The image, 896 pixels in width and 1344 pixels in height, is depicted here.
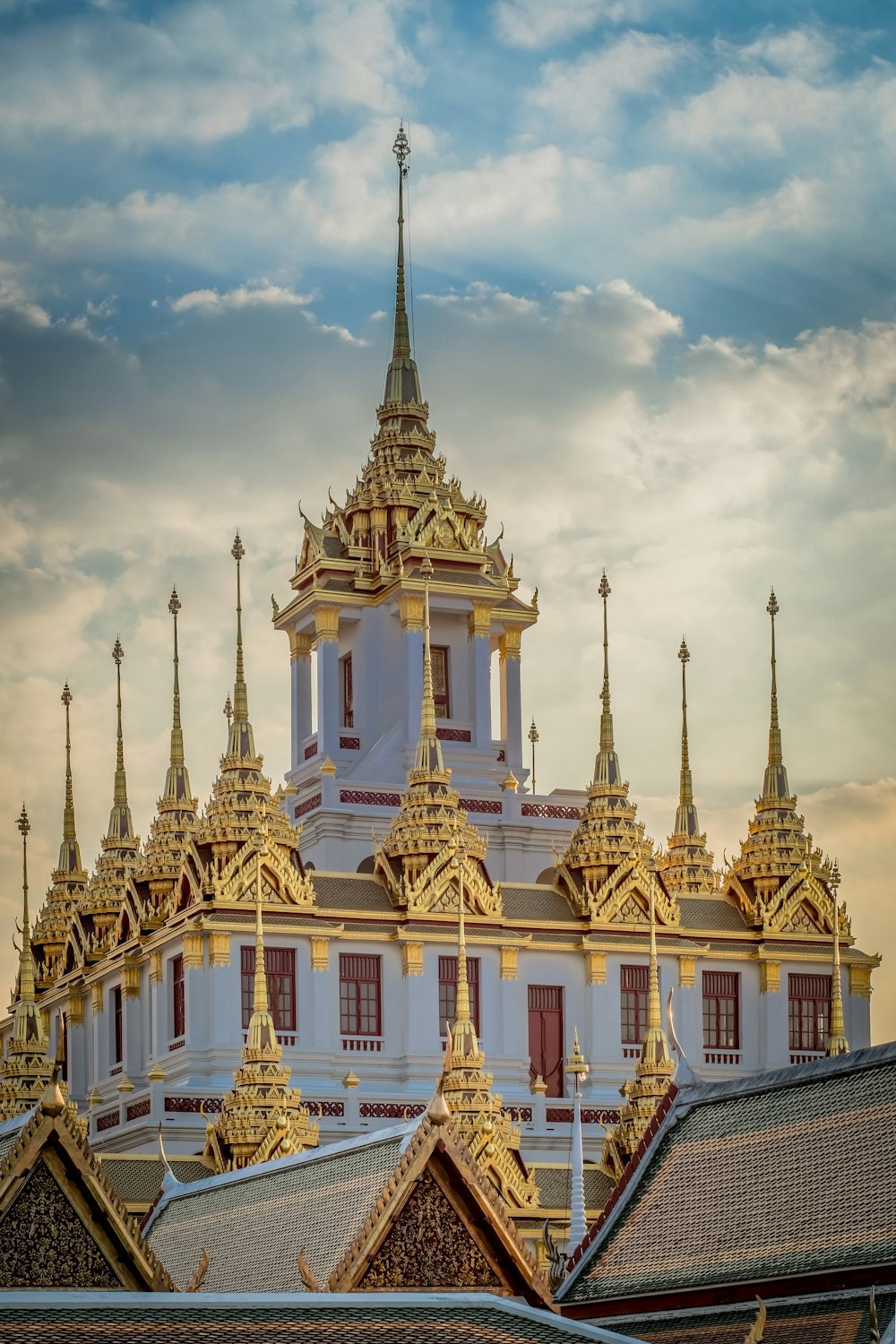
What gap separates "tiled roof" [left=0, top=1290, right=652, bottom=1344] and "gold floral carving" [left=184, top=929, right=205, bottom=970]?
111 ft

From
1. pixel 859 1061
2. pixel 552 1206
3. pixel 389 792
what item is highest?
pixel 389 792

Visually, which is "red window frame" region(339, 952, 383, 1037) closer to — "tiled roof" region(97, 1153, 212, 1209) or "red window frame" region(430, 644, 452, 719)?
"tiled roof" region(97, 1153, 212, 1209)

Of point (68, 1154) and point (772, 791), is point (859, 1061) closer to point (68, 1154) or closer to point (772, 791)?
point (68, 1154)

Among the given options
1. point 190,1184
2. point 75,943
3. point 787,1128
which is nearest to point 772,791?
point 75,943

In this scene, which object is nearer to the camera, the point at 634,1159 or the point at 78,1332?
the point at 78,1332

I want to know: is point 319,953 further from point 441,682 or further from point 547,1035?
point 441,682

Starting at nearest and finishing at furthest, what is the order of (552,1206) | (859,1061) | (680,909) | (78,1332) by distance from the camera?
(78,1332) < (859,1061) < (552,1206) < (680,909)

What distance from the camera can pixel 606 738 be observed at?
6900 centimetres

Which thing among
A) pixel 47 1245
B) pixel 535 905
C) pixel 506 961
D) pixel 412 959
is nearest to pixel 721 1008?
pixel 535 905

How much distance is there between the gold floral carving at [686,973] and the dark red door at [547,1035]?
2.85 meters

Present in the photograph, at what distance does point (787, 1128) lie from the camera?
3325 cm

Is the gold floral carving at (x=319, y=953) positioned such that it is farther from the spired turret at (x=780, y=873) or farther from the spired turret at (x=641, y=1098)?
the spired turret at (x=780, y=873)

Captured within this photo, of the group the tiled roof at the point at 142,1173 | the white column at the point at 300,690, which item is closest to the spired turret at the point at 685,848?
the white column at the point at 300,690

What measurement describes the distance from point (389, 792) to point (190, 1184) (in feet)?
88.1
